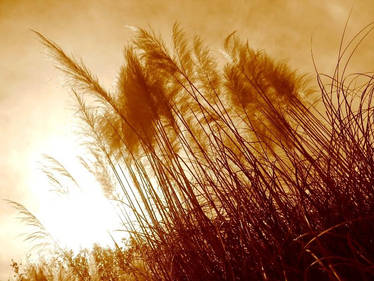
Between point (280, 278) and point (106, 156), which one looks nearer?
point (280, 278)

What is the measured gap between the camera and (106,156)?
2.71 meters

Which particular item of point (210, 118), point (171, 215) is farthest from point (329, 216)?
point (210, 118)

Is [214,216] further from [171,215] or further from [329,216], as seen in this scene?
[329,216]

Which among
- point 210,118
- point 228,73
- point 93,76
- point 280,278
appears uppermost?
point 93,76

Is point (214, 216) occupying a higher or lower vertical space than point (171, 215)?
lower

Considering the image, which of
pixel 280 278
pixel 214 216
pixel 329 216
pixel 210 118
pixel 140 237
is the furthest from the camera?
pixel 210 118

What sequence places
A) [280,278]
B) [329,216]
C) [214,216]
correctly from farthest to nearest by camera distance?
[214,216] → [329,216] → [280,278]

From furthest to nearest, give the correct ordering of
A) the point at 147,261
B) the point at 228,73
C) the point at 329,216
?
the point at 228,73
the point at 147,261
the point at 329,216

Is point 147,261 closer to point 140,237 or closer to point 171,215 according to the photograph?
point 140,237

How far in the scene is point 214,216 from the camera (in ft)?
5.86

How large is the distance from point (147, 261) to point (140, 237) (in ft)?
0.70

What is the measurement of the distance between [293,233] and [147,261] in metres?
1.12

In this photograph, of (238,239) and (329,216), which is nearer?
(329,216)

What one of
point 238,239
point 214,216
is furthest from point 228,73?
point 238,239
